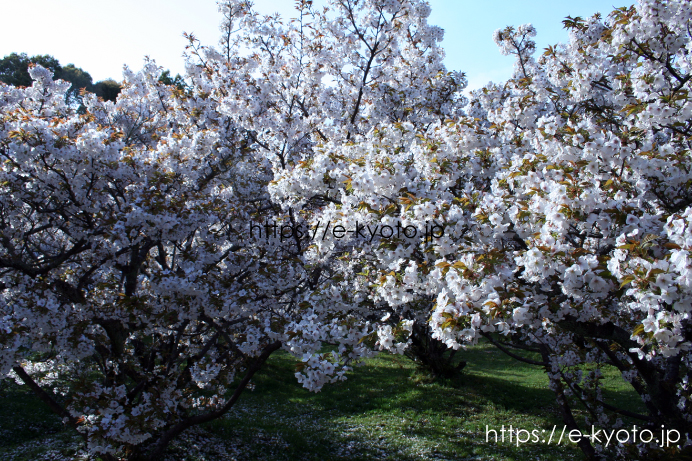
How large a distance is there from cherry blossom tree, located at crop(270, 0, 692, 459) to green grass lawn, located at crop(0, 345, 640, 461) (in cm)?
285

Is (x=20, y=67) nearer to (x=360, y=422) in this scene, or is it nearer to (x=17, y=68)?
(x=17, y=68)

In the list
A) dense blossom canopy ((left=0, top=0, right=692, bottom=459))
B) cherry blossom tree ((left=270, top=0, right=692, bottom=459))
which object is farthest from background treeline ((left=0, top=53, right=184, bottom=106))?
cherry blossom tree ((left=270, top=0, right=692, bottom=459))

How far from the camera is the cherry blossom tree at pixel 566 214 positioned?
3201 mm

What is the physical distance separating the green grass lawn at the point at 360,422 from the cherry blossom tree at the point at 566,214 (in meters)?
2.85

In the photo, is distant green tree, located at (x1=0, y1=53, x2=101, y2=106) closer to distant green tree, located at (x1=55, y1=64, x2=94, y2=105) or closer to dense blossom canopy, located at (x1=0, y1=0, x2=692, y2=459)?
distant green tree, located at (x1=55, y1=64, x2=94, y2=105)

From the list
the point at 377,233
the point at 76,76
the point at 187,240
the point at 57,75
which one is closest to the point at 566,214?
the point at 377,233

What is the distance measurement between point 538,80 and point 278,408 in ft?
29.8

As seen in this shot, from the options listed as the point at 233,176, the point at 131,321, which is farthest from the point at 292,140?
the point at 131,321

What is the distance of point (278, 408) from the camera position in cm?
1027

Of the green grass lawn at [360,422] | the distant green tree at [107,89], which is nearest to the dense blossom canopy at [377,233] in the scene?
the green grass lawn at [360,422]

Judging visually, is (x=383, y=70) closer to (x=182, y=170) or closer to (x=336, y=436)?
(x=182, y=170)

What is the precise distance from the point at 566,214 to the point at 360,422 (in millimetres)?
7250

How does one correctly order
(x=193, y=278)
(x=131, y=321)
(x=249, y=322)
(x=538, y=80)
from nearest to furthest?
(x=193, y=278) → (x=131, y=321) → (x=249, y=322) → (x=538, y=80)

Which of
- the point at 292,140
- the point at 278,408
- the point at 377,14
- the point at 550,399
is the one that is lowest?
the point at 278,408
